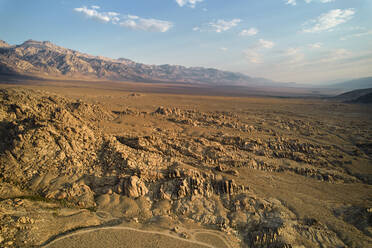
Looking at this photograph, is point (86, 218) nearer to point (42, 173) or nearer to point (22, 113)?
point (42, 173)

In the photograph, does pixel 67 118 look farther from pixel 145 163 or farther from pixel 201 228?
pixel 201 228

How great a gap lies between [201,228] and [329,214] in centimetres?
724

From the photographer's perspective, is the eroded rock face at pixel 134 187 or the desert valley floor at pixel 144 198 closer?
the desert valley floor at pixel 144 198

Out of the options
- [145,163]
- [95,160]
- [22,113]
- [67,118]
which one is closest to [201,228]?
[145,163]

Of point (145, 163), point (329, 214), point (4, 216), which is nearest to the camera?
point (4, 216)

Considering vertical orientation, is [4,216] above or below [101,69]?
below

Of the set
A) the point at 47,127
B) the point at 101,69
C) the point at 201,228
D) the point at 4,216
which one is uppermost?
the point at 101,69

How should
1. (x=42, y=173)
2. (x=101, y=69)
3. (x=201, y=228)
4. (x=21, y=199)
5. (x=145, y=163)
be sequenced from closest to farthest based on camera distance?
(x=21, y=199) < (x=201, y=228) < (x=42, y=173) < (x=145, y=163) < (x=101, y=69)

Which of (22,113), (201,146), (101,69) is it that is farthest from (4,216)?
(101,69)

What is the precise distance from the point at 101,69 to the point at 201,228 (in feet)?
702

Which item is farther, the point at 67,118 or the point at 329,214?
the point at 67,118

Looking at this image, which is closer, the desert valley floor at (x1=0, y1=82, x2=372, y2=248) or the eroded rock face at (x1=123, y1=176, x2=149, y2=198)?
the desert valley floor at (x1=0, y1=82, x2=372, y2=248)

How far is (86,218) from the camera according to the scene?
7.96m

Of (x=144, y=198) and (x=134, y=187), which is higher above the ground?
(x=134, y=187)
